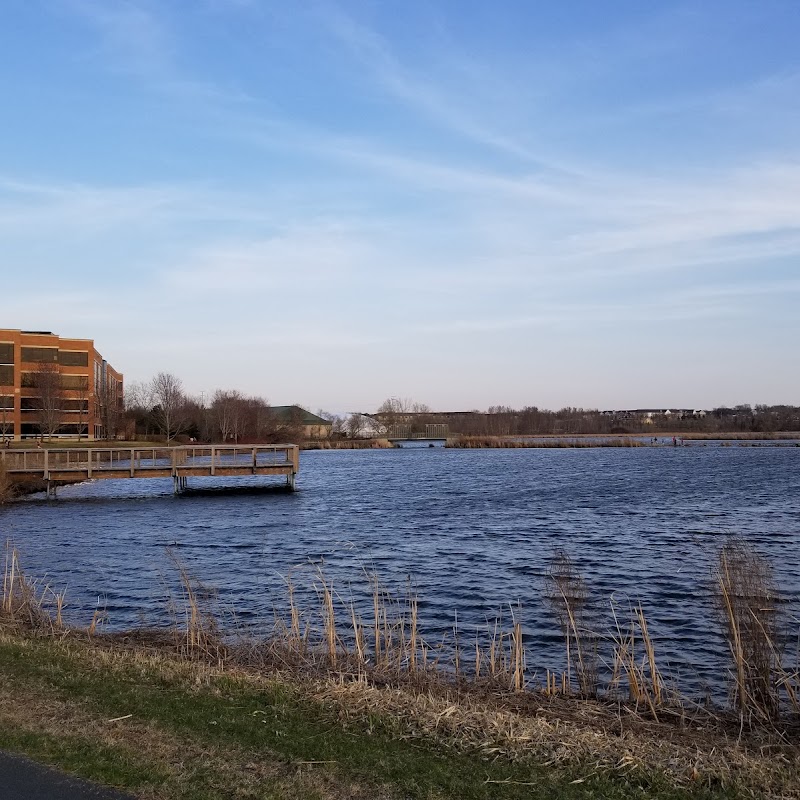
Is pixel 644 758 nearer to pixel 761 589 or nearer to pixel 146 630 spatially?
pixel 761 589

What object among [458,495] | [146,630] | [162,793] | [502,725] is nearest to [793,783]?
[502,725]

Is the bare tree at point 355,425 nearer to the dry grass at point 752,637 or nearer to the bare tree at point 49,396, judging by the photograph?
the bare tree at point 49,396

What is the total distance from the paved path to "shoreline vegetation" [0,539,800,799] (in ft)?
0.51

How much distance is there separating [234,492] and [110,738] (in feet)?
132

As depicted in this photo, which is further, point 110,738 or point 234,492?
point 234,492

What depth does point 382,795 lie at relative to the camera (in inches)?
230

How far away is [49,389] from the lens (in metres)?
86.8

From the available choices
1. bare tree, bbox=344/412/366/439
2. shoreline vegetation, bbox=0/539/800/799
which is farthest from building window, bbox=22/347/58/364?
shoreline vegetation, bbox=0/539/800/799

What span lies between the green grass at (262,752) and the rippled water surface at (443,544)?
5.82 m

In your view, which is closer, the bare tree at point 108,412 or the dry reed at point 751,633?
the dry reed at point 751,633

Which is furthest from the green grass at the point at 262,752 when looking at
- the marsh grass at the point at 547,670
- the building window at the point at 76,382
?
the building window at the point at 76,382

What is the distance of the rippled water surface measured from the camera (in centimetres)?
1664

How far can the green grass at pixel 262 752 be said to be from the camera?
5988 millimetres

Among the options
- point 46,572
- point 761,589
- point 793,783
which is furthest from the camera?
point 46,572
